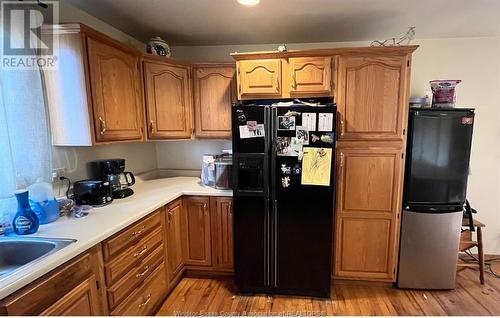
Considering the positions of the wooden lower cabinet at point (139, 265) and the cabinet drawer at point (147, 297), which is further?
the cabinet drawer at point (147, 297)

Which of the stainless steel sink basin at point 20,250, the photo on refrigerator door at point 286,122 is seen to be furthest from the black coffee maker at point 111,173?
the photo on refrigerator door at point 286,122

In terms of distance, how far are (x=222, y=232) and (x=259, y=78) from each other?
1.43 meters

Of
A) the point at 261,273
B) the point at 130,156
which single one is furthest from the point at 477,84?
the point at 130,156

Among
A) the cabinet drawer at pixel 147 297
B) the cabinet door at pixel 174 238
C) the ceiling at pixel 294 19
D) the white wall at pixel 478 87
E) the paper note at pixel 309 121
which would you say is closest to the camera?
the cabinet drawer at pixel 147 297

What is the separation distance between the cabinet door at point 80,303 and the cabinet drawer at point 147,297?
19 centimetres

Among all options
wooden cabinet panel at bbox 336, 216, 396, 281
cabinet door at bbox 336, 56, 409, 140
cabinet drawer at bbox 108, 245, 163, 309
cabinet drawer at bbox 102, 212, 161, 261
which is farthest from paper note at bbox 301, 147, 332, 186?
cabinet drawer at bbox 108, 245, 163, 309

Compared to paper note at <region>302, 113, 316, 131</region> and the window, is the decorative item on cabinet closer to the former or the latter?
the window

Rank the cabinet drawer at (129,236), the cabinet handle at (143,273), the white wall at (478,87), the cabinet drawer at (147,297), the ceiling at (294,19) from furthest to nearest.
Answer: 1. the white wall at (478,87)
2. the ceiling at (294,19)
3. the cabinet handle at (143,273)
4. the cabinet drawer at (147,297)
5. the cabinet drawer at (129,236)

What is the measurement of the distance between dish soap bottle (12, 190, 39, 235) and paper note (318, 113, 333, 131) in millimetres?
1876

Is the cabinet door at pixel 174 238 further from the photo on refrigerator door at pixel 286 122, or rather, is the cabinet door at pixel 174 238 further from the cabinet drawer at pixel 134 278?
the photo on refrigerator door at pixel 286 122

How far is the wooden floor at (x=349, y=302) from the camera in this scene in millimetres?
2006

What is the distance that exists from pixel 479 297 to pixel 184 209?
2639 mm

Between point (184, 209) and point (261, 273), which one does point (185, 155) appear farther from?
point (261, 273)

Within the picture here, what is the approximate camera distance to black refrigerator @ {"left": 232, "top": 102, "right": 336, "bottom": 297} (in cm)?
194
